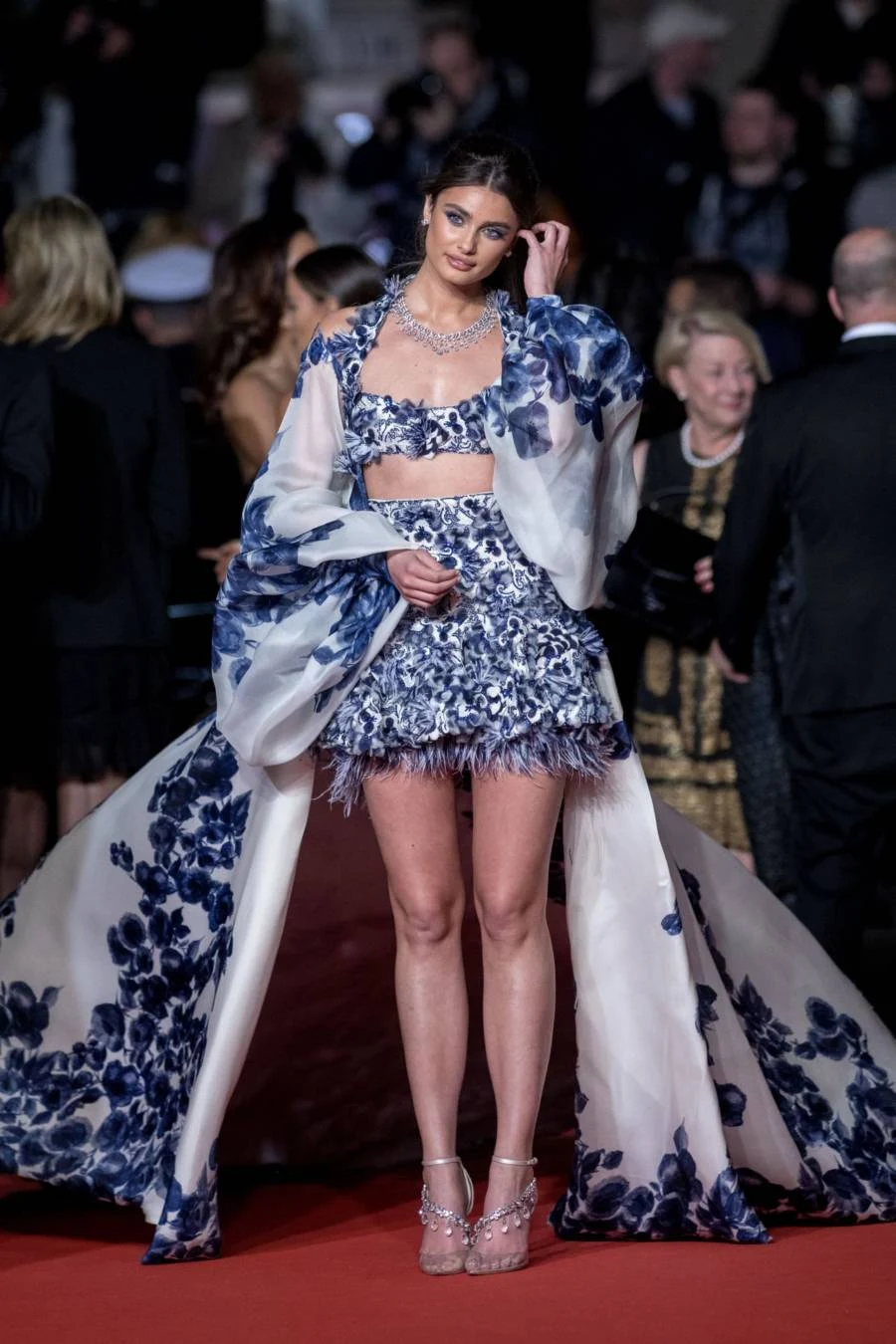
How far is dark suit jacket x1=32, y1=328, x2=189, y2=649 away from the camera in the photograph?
5.01 m

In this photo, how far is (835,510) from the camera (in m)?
4.52

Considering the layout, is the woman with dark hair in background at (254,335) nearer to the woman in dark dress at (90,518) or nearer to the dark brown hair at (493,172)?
the woman in dark dress at (90,518)

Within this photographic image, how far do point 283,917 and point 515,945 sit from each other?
0.38m

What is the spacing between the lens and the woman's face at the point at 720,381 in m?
5.27

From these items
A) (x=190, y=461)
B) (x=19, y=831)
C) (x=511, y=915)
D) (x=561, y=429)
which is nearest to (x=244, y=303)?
(x=190, y=461)

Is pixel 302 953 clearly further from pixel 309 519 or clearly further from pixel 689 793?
pixel 689 793

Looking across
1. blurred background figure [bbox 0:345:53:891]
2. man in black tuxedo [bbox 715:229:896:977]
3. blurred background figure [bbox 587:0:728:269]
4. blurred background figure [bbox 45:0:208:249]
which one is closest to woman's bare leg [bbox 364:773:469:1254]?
man in black tuxedo [bbox 715:229:896:977]

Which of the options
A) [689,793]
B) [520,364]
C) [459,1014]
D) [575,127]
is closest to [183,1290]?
[459,1014]

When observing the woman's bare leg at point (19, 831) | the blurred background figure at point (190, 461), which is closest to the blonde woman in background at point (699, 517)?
the blurred background figure at point (190, 461)

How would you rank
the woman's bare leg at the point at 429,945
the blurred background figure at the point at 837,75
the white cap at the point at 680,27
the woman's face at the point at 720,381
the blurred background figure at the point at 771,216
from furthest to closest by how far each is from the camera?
the white cap at the point at 680,27, the blurred background figure at the point at 837,75, the blurred background figure at the point at 771,216, the woman's face at the point at 720,381, the woman's bare leg at the point at 429,945

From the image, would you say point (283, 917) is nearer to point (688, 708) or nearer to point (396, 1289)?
point (396, 1289)

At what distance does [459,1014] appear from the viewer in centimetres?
354

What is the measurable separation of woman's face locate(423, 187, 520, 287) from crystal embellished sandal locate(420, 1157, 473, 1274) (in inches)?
55.8

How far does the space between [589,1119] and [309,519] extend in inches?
42.5
